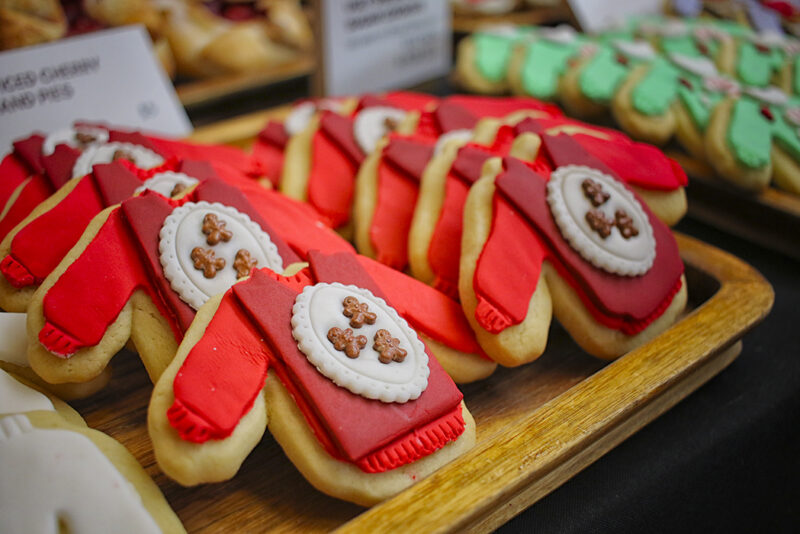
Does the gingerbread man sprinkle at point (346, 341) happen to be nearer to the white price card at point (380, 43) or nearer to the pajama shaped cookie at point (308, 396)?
the pajama shaped cookie at point (308, 396)

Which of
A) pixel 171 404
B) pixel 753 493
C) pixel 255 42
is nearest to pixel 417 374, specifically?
pixel 171 404

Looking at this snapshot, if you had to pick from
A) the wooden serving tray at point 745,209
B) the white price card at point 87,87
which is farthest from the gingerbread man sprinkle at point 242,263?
the wooden serving tray at point 745,209

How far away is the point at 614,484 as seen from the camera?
3.16 feet

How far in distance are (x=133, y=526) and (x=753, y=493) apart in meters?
0.93

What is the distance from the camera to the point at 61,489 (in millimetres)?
705

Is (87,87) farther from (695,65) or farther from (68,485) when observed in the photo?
(695,65)

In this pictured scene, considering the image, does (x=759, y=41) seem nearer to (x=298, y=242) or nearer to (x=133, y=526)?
(x=298, y=242)

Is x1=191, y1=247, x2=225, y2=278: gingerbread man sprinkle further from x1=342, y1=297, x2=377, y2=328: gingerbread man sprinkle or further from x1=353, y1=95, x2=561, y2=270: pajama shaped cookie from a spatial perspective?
x1=353, y1=95, x2=561, y2=270: pajama shaped cookie

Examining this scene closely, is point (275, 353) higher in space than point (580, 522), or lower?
higher

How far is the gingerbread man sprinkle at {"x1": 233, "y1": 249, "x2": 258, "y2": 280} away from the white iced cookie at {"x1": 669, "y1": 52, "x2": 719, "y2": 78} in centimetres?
139

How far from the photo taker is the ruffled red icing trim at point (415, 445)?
2.54 feet

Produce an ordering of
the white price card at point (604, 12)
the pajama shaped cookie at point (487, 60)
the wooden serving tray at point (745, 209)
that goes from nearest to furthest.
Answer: the wooden serving tray at point (745, 209), the pajama shaped cookie at point (487, 60), the white price card at point (604, 12)

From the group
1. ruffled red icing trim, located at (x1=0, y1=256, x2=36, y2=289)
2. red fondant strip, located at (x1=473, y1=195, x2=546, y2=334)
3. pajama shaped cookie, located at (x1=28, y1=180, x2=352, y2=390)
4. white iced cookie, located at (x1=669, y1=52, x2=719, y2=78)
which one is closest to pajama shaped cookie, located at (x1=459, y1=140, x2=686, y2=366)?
red fondant strip, located at (x1=473, y1=195, x2=546, y2=334)

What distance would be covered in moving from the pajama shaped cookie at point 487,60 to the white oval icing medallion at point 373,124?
0.62 meters
